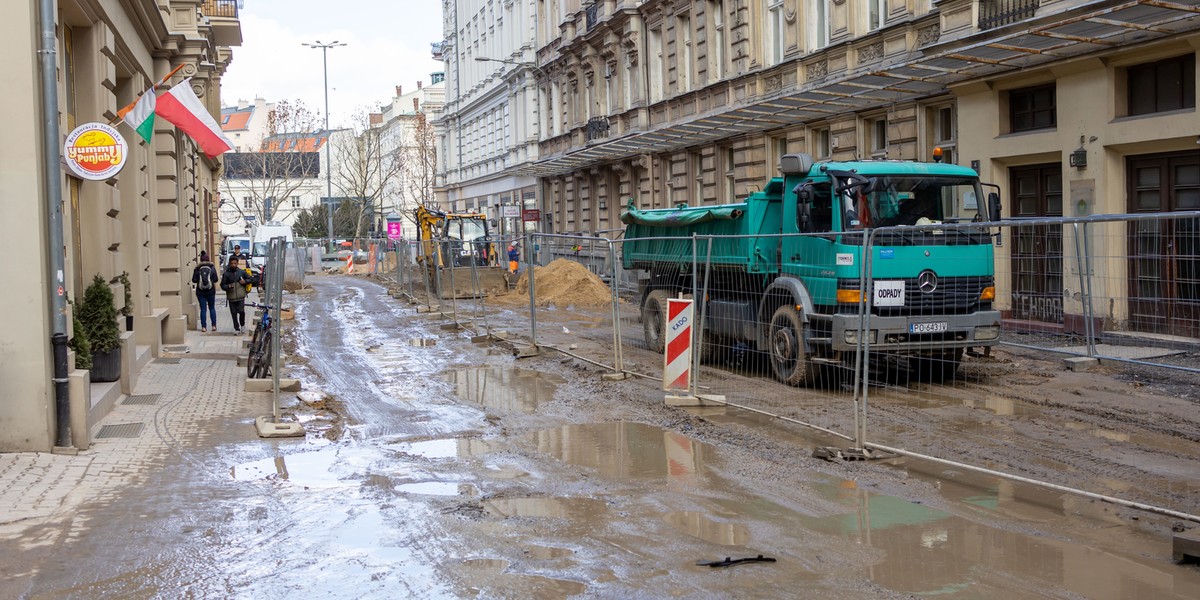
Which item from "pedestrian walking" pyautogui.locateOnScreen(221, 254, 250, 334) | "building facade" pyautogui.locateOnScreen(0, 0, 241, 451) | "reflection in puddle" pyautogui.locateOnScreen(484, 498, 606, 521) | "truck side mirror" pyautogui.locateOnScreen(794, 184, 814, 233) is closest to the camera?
"reflection in puddle" pyautogui.locateOnScreen(484, 498, 606, 521)

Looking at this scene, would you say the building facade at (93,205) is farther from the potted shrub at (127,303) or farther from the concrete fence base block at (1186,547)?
the concrete fence base block at (1186,547)

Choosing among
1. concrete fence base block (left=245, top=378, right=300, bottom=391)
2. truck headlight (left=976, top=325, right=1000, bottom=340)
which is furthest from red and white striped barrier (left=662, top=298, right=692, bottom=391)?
concrete fence base block (left=245, top=378, right=300, bottom=391)

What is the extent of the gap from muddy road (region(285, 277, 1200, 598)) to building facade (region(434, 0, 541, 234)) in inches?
1472

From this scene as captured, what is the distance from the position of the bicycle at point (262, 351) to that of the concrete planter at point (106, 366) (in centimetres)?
187

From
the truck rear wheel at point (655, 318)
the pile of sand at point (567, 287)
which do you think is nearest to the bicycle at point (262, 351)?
the truck rear wheel at point (655, 318)

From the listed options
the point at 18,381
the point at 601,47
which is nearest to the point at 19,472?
the point at 18,381

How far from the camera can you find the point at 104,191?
12.9 metres

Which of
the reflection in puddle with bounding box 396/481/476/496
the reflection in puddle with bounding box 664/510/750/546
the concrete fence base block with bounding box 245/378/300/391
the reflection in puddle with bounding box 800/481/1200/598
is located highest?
the concrete fence base block with bounding box 245/378/300/391

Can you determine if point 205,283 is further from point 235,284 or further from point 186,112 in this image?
point 186,112

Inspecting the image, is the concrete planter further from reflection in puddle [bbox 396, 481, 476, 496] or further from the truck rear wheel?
the truck rear wheel

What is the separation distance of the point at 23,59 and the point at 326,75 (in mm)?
58175

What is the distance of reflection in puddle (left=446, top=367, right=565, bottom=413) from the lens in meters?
12.3

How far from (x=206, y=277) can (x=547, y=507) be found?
15012mm

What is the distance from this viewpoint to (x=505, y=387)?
1358 centimetres
